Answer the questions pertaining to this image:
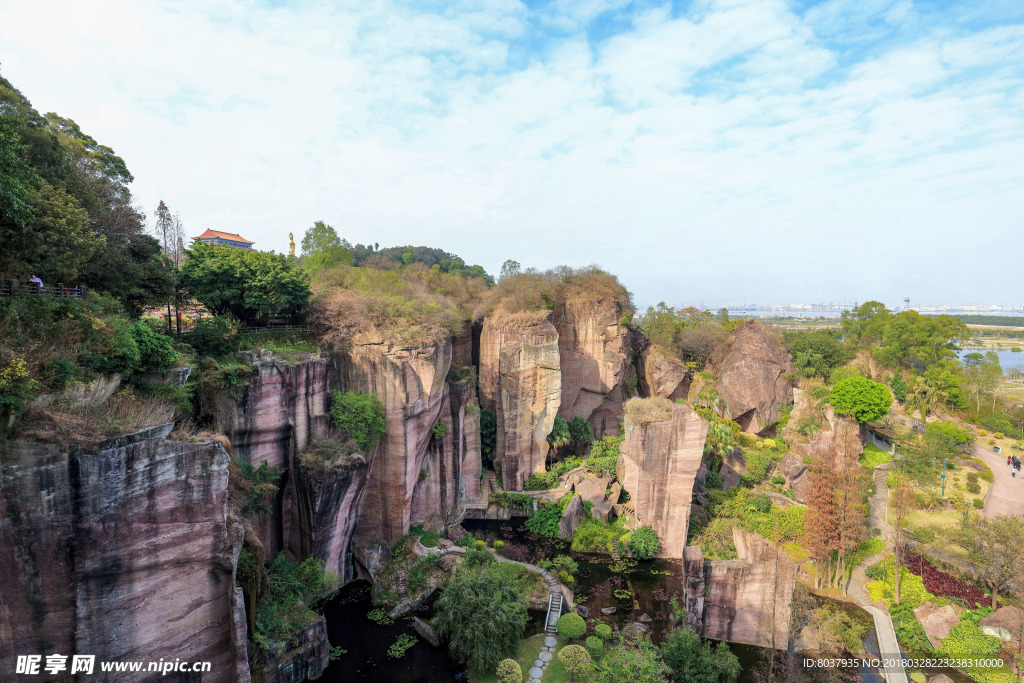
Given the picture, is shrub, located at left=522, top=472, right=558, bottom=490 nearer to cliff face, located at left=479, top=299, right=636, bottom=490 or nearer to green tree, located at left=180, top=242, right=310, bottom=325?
cliff face, located at left=479, top=299, right=636, bottom=490

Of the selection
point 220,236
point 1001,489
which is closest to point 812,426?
point 1001,489

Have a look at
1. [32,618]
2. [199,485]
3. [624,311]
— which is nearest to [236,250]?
[199,485]

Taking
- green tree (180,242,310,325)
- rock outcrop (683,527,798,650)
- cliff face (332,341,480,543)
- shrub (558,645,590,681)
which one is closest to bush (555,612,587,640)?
shrub (558,645,590,681)

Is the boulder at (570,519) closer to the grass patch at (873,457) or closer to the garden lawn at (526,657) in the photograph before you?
the garden lawn at (526,657)

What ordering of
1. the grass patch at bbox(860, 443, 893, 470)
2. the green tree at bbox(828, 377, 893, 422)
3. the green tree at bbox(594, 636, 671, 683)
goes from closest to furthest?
the green tree at bbox(594, 636, 671, 683), the grass patch at bbox(860, 443, 893, 470), the green tree at bbox(828, 377, 893, 422)

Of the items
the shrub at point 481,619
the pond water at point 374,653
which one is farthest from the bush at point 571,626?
the pond water at point 374,653
